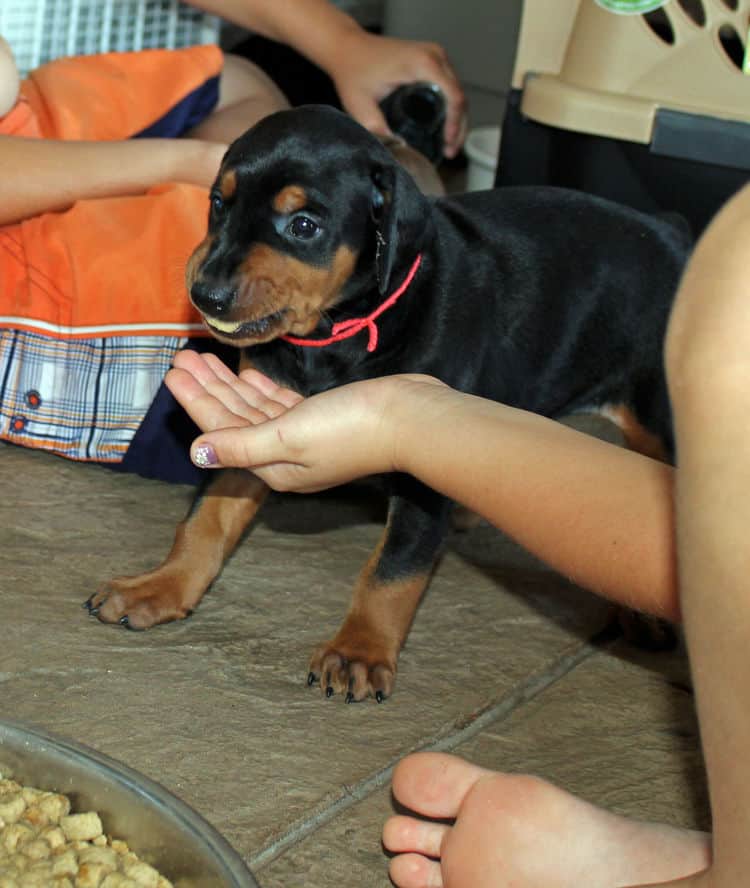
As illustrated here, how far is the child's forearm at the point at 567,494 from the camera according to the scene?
Answer: 145 cm

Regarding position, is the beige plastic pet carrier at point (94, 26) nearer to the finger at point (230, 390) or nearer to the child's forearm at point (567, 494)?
the finger at point (230, 390)

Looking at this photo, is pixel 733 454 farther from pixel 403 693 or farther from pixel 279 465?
pixel 403 693

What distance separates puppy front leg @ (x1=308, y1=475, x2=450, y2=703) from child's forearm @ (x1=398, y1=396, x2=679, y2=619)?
1.35ft

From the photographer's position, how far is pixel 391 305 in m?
2.09

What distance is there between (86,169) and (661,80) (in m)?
1.27

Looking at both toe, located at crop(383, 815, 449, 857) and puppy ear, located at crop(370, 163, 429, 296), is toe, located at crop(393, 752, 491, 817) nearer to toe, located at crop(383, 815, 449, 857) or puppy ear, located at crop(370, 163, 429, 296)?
toe, located at crop(383, 815, 449, 857)

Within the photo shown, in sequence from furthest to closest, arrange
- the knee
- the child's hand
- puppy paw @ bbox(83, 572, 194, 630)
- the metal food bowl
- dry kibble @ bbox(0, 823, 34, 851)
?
the knee < puppy paw @ bbox(83, 572, 194, 630) < the child's hand < dry kibble @ bbox(0, 823, 34, 851) < the metal food bowl

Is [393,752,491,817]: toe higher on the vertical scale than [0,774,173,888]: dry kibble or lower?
higher

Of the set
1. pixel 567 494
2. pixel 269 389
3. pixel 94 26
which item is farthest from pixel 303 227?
pixel 94 26

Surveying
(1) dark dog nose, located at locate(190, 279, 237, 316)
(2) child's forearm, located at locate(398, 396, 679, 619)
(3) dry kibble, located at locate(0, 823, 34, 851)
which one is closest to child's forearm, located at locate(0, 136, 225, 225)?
(1) dark dog nose, located at locate(190, 279, 237, 316)

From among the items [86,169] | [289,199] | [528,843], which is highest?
[289,199]

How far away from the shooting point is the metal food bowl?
1.37 meters

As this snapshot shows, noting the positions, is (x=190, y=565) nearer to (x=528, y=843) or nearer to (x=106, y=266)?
(x=106, y=266)

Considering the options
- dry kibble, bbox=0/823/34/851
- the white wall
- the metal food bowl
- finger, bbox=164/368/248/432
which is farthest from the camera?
the white wall
